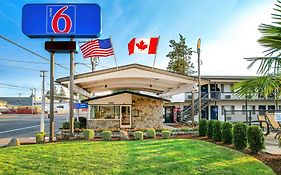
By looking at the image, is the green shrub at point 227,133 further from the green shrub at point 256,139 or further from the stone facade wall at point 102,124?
the stone facade wall at point 102,124

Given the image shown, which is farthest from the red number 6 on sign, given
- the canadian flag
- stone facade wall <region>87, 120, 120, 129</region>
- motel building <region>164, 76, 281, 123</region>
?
motel building <region>164, 76, 281, 123</region>

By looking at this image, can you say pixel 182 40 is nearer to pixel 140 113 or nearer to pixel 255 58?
pixel 140 113

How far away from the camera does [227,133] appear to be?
1173cm

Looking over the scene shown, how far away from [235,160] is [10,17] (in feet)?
47.8

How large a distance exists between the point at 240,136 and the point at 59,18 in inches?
391

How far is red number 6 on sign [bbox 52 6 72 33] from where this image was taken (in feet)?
47.1

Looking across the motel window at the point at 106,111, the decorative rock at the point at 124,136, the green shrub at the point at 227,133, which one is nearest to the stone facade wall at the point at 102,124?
the motel window at the point at 106,111

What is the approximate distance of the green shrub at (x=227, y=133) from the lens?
11.6 meters

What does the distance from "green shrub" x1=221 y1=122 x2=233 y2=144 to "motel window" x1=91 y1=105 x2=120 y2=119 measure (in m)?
9.88

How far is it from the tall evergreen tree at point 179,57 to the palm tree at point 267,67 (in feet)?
97.1

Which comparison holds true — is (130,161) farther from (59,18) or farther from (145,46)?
(145,46)

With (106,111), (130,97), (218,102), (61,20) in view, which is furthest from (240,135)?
(218,102)

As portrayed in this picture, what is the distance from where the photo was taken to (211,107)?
121ft

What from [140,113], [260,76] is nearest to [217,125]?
[260,76]
